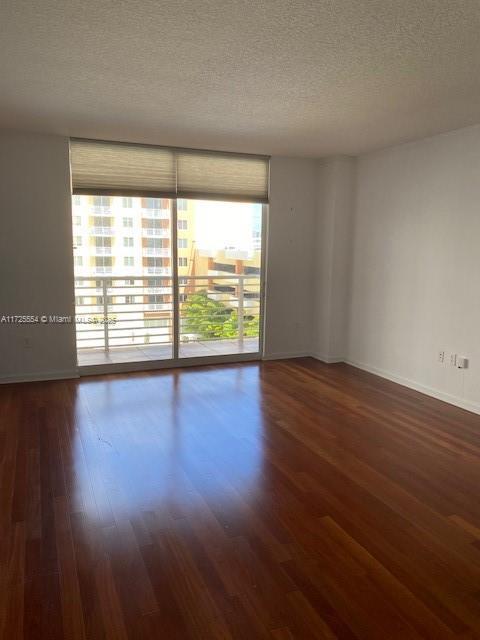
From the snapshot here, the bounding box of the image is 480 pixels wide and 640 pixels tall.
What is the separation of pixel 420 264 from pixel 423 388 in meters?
1.20

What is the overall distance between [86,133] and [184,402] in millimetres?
2625

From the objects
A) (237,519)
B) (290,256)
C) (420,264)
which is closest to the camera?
(237,519)

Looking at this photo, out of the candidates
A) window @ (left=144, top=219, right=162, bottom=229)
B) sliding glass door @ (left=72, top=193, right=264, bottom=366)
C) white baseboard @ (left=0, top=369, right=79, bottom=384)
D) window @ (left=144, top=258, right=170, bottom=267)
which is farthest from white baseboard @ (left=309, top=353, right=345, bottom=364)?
white baseboard @ (left=0, top=369, right=79, bottom=384)

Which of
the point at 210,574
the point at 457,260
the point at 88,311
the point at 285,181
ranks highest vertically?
the point at 285,181

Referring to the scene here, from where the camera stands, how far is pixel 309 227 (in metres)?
5.59

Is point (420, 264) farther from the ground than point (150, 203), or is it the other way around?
point (150, 203)

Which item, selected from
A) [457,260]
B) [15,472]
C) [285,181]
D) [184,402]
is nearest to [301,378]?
[184,402]

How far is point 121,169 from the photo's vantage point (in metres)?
4.63

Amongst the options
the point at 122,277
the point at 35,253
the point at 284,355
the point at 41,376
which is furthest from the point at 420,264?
the point at 41,376

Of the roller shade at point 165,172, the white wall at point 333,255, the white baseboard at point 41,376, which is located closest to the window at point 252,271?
the white wall at point 333,255

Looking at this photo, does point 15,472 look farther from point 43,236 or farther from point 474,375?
point 474,375

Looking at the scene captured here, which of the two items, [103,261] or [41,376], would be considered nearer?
[41,376]

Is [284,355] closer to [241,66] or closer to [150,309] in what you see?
Answer: [150,309]

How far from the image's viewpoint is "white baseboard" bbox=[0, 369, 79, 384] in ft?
14.8
